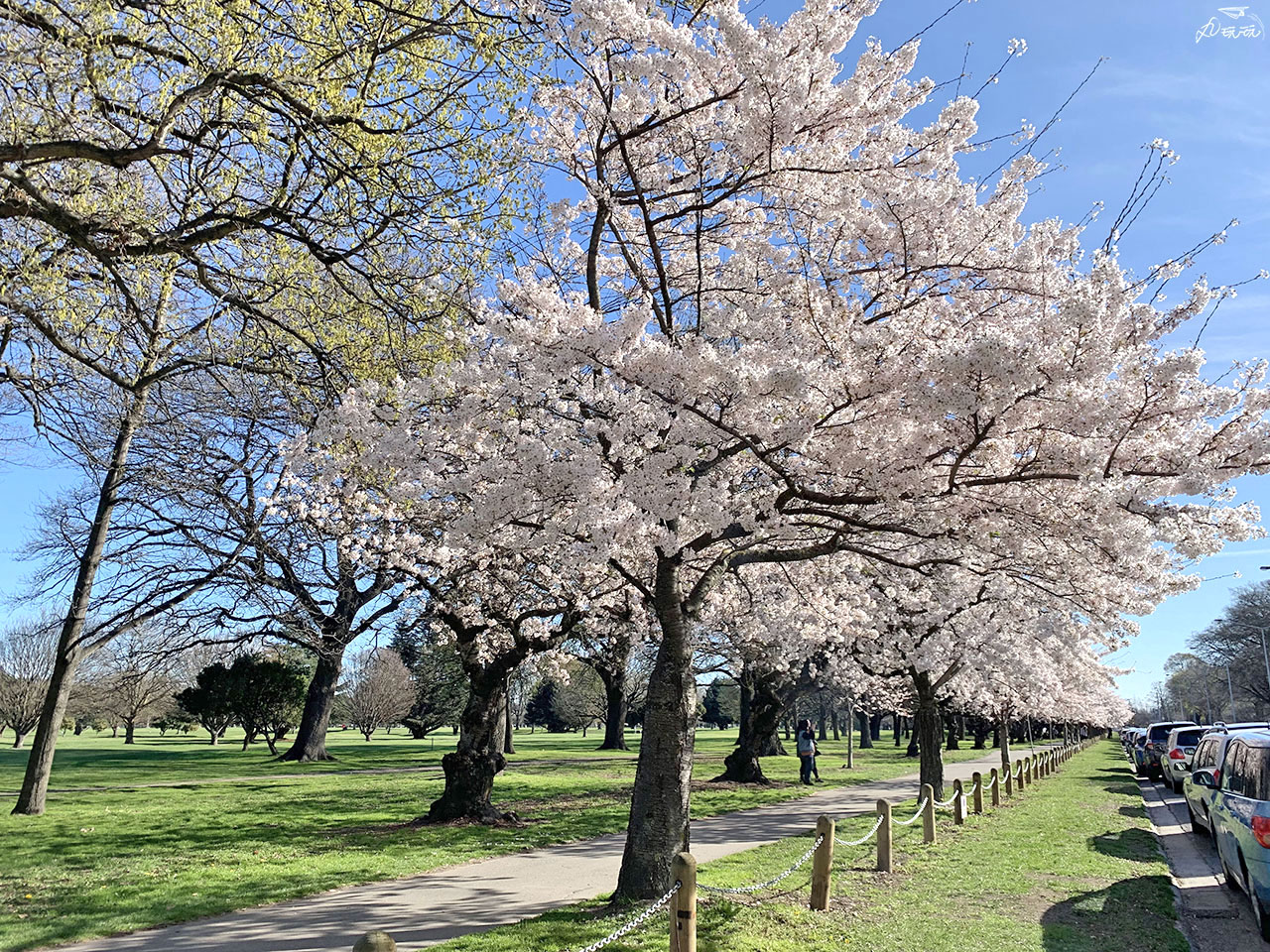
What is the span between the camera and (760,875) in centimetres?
988

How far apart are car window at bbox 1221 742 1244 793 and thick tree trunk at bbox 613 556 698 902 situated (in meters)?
6.58

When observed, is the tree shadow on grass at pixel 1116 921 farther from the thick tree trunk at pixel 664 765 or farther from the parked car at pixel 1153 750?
the parked car at pixel 1153 750

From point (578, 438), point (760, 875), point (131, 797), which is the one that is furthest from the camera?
point (131, 797)

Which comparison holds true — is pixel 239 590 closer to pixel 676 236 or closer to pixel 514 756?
pixel 676 236

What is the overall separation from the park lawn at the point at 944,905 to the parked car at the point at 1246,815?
847 millimetres

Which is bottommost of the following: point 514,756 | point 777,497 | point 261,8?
point 514,756

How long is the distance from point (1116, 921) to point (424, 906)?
7.18 metres

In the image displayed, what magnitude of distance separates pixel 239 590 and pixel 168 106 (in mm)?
12938

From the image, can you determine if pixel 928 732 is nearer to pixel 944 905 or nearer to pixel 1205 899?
pixel 1205 899

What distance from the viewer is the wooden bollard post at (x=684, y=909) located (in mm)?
5566

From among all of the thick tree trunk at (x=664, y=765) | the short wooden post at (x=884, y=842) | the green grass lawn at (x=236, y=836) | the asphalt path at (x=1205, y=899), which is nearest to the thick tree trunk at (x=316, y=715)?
the green grass lawn at (x=236, y=836)

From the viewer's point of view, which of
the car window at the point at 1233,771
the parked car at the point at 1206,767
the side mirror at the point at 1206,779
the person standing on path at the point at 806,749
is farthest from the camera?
the person standing on path at the point at 806,749

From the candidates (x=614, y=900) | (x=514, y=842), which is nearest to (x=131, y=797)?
(x=514, y=842)

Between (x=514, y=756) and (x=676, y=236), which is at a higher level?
(x=676, y=236)
